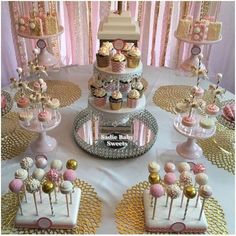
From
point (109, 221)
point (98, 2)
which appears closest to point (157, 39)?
point (98, 2)

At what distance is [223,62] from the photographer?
2.83 m

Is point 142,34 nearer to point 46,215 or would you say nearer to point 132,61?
point 132,61

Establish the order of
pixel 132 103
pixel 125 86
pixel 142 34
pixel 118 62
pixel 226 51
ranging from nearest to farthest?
pixel 118 62, pixel 132 103, pixel 125 86, pixel 142 34, pixel 226 51

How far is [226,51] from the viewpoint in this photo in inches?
110

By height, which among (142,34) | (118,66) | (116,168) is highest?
(118,66)

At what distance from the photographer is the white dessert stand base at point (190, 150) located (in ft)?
5.07

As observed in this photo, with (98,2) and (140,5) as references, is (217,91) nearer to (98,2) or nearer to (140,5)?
(140,5)

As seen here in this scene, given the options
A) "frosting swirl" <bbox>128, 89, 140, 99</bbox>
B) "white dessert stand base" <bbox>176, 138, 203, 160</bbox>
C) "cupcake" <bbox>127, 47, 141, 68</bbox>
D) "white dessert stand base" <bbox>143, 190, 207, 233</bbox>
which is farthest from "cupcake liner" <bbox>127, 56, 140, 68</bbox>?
"white dessert stand base" <bbox>143, 190, 207, 233</bbox>

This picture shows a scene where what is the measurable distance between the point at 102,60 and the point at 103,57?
0.02 m

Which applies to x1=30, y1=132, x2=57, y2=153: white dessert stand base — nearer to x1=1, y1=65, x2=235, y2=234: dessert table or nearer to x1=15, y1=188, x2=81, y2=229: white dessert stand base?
x1=1, y1=65, x2=235, y2=234: dessert table

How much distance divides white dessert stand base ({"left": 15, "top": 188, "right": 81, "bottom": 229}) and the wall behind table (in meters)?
1.74

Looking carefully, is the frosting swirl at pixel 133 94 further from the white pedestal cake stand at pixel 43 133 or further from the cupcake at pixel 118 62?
the white pedestal cake stand at pixel 43 133

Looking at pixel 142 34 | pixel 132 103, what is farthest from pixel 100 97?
pixel 142 34

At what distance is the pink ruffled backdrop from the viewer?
2539mm
